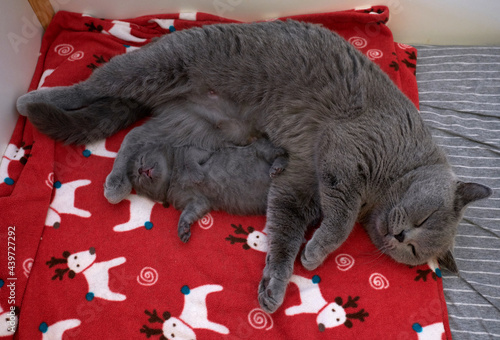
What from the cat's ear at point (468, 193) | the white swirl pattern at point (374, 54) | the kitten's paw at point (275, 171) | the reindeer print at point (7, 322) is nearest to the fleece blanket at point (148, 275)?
the reindeer print at point (7, 322)

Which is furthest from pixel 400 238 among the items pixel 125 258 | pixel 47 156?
pixel 47 156

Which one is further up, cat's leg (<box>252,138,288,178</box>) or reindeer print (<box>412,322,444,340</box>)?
cat's leg (<box>252,138,288,178</box>)

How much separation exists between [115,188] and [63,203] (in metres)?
0.28

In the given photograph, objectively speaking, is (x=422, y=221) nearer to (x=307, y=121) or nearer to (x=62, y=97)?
(x=307, y=121)

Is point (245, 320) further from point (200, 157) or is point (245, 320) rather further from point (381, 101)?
point (381, 101)

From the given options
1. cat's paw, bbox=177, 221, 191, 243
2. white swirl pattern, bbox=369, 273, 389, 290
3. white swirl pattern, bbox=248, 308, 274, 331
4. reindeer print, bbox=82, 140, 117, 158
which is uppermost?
reindeer print, bbox=82, 140, 117, 158

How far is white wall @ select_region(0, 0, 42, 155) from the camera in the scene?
1.77m

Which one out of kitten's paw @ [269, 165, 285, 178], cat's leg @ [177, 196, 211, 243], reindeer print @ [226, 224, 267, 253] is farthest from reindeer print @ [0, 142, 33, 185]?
kitten's paw @ [269, 165, 285, 178]

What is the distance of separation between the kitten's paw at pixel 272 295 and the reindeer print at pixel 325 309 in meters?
0.10

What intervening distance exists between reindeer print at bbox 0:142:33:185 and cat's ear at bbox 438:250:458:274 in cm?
189

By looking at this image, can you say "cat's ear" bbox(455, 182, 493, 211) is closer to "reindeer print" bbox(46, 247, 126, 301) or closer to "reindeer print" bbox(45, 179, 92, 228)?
"reindeer print" bbox(46, 247, 126, 301)

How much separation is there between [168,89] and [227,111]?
0.94 ft

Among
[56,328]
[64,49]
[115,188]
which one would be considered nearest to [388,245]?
[115,188]

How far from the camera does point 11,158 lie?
5.90 feet
